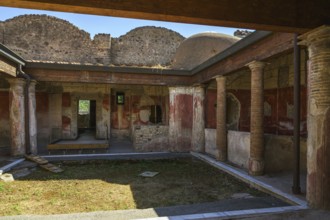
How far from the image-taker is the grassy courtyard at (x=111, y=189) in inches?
195

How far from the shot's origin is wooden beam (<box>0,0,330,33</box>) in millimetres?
3139

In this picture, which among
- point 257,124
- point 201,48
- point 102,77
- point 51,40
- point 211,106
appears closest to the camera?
point 257,124

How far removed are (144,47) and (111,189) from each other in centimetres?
1553

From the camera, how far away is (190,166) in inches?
344

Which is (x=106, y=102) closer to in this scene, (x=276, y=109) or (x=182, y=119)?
(x=182, y=119)

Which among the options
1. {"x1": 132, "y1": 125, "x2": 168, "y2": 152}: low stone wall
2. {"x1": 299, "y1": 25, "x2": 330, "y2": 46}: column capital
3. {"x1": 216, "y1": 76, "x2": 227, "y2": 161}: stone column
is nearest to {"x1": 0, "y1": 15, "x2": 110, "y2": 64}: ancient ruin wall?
{"x1": 132, "y1": 125, "x2": 168, "y2": 152}: low stone wall

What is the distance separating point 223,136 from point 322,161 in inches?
197

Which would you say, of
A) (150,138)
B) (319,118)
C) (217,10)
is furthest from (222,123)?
(217,10)

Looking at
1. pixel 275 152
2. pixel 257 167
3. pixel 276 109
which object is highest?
pixel 276 109

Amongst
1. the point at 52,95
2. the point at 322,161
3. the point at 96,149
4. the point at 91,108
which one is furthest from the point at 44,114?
the point at 322,161

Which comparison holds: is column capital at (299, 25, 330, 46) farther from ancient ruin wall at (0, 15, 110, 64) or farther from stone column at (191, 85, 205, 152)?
ancient ruin wall at (0, 15, 110, 64)

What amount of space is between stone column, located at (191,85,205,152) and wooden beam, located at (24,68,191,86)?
32.9 inches

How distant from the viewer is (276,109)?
36.0ft

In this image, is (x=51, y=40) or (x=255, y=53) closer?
(x=255, y=53)
